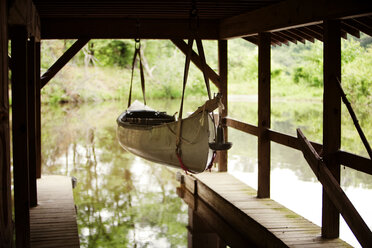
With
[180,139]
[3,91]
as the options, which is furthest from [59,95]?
[3,91]

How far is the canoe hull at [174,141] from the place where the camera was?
467cm

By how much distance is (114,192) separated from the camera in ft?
28.9

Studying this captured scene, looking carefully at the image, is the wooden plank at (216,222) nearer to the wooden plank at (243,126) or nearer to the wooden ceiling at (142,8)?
the wooden plank at (243,126)

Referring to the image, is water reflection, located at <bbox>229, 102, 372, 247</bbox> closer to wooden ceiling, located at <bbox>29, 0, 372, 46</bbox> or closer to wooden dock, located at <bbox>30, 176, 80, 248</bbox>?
wooden ceiling, located at <bbox>29, 0, 372, 46</bbox>

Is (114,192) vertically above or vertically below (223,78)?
below

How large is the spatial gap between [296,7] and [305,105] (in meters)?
16.1

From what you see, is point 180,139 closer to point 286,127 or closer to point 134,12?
point 134,12

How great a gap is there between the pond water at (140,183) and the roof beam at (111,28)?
97.0 inches

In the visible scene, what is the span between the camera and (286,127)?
16.0 meters

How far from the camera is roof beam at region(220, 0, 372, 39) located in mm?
4125

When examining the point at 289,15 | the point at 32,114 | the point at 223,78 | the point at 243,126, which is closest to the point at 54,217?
the point at 32,114

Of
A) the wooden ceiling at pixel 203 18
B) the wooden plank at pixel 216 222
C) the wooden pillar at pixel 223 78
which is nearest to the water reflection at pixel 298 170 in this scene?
the wooden pillar at pixel 223 78

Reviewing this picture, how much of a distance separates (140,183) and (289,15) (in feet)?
16.7

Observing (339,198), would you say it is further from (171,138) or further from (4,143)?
(4,143)
